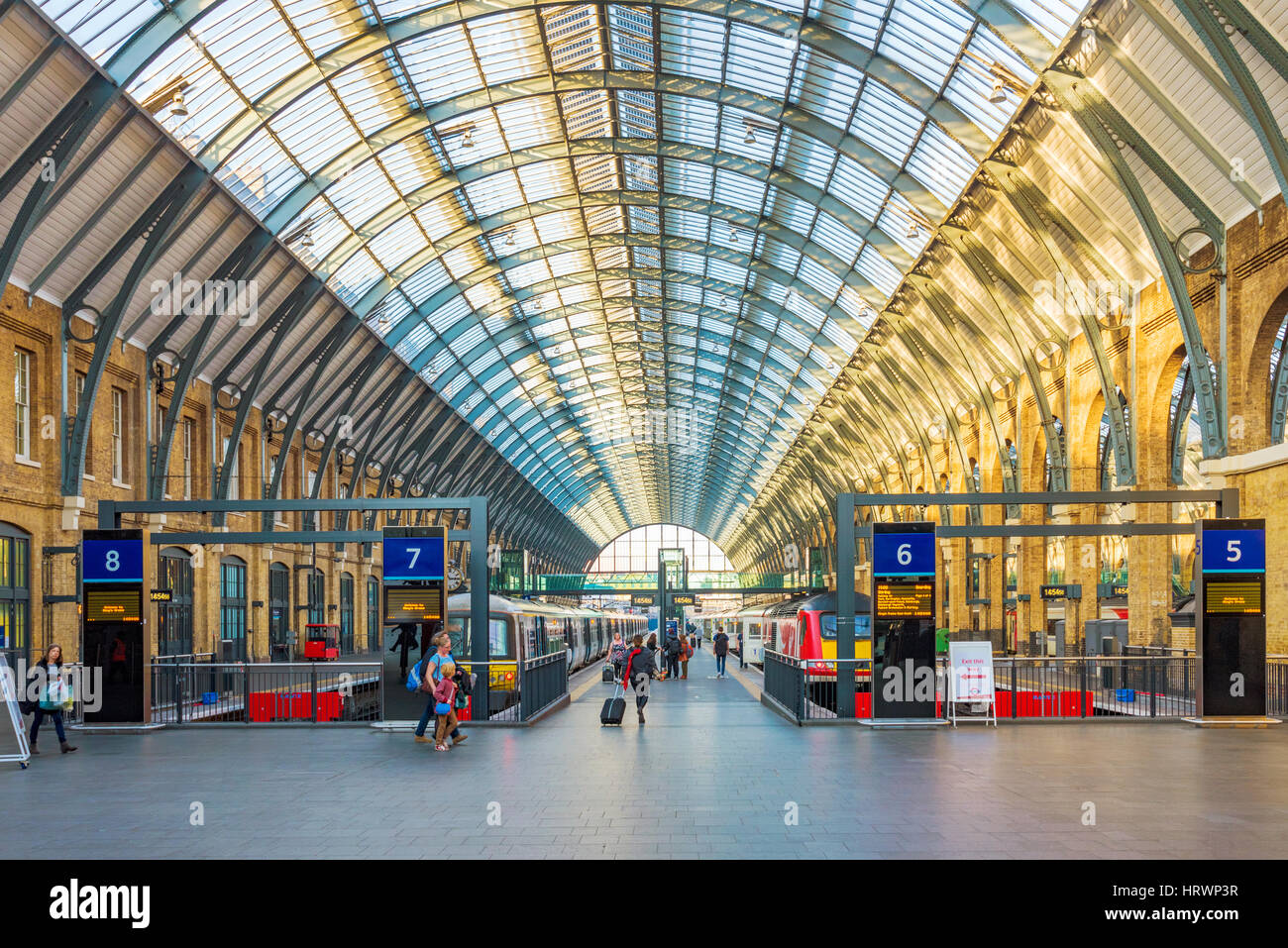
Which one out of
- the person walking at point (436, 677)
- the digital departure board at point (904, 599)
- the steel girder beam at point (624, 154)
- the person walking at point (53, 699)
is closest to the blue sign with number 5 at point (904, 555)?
the digital departure board at point (904, 599)

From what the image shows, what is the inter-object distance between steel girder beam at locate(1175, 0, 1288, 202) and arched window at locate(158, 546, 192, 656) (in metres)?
28.1

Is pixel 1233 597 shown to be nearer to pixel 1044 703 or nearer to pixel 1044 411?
pixel 1044 703

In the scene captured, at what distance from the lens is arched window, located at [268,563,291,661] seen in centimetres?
4300

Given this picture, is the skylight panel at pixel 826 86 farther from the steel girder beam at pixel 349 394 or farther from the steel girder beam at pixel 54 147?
the steel girder beam at pixel 349 394

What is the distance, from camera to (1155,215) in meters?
26.6

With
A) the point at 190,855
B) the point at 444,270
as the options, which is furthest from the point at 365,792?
the point at 444,270

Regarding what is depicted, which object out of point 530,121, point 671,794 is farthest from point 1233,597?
point 530,121

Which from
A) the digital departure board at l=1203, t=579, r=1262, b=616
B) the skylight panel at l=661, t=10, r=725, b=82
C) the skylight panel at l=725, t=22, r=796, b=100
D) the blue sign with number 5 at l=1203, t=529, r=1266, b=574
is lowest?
the digital departure board at l=1203, t=579, r=1262, b=616

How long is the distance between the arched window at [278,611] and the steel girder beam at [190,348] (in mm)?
10140

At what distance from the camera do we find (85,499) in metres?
29.4

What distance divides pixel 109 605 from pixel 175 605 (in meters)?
15.8

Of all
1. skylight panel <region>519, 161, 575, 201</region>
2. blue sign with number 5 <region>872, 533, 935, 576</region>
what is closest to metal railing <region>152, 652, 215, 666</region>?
blue sign with number 5 <region>872, 533, 935, 576</region>

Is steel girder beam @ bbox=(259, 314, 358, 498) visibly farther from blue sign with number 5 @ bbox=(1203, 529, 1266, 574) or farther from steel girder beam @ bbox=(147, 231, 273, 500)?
blue sign with number 5 @ bbox=(1203, 529, 1266, 574)
